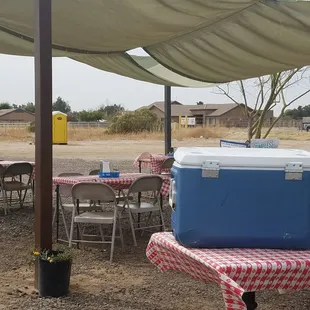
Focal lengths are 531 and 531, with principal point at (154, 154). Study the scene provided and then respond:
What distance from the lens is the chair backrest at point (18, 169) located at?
22.2 feet

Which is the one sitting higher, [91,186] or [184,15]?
[184,15]

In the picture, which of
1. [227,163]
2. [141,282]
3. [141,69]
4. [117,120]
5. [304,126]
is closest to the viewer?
[227,163]

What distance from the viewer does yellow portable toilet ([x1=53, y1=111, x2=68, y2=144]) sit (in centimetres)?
2355

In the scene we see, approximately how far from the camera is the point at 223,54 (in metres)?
6.33

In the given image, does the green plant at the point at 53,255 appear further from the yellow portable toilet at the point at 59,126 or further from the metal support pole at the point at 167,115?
the yellow portable toilet at the point at 59,126

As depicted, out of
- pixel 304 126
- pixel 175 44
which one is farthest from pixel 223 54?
pixel 304 126

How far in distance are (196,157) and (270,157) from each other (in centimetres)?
30

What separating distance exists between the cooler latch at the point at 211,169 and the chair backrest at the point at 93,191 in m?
2.60

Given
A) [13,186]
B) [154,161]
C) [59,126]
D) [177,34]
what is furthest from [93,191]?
[59,126]

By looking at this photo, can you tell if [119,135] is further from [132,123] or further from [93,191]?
[93,191]

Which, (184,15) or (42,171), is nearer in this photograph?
(42,171)

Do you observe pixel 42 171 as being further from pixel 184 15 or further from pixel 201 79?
pixel 201 79

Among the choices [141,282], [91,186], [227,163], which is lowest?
[141,282]

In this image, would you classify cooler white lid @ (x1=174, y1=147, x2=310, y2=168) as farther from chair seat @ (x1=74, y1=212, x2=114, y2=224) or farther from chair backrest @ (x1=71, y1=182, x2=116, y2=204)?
chair seat @ (x1=74, y1=212, x2=114, y2=224)
